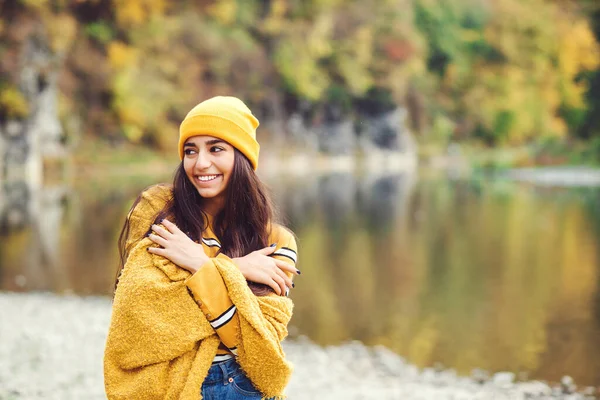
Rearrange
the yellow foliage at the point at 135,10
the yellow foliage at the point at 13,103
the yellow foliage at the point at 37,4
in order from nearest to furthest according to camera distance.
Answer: the yellow foliage at the point at 37,4 → the yellow foliage at the point at 13,103 → the yellow foliage at the point at 135,10

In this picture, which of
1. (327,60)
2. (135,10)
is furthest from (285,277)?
(327,60)

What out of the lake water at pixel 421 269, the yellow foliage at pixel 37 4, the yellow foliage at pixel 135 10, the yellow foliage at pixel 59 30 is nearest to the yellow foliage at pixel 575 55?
the lake water at pixel 421 269

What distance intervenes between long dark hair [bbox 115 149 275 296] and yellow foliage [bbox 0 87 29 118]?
86.5 ft

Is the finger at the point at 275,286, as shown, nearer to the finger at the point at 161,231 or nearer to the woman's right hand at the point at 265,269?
the woman's right hand at the point at 265,269

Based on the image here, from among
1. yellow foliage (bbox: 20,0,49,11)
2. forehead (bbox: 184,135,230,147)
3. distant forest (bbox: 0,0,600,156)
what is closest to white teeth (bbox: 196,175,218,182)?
forehead (bbox: 184,135,230,147)

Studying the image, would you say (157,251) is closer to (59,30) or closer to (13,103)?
(59,30)

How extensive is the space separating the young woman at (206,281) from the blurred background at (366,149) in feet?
1.15

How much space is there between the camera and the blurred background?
1009 cm

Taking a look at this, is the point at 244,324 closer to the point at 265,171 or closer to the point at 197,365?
the point at 197,365

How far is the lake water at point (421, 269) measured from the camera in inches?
329

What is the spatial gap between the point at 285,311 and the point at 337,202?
2151 centimetres

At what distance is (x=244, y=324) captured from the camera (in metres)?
2.12

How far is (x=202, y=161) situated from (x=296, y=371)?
479 cm

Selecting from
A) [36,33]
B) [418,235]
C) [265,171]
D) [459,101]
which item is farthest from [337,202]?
[459,101]
